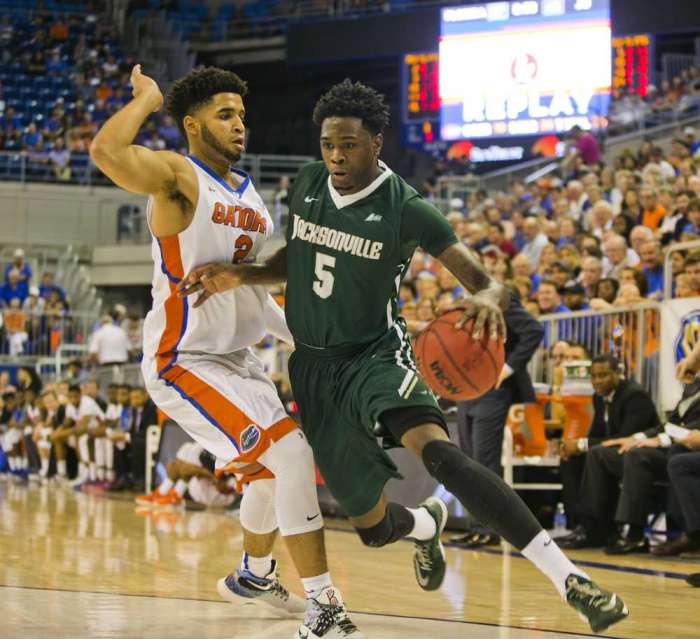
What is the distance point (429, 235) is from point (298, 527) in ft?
3.80

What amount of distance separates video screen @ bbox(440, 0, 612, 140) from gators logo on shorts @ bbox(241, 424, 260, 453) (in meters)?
15.3

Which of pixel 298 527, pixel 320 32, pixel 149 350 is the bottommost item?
pixel 298 527

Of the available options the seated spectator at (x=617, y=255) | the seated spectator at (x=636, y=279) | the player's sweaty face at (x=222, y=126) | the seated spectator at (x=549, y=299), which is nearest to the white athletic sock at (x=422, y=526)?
the player's sweaty face at (x=222, y=126)

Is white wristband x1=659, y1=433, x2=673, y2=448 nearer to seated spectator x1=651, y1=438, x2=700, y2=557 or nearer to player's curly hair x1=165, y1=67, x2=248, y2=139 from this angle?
seated spectator x1=651, y1=438, x2=700, y2=557

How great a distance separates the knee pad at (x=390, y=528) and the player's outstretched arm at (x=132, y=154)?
149cm

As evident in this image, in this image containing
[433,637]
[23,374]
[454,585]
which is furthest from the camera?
[23,374]

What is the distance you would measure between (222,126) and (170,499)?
7.75 meters

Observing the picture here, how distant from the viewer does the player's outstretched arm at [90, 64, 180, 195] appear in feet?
13.6

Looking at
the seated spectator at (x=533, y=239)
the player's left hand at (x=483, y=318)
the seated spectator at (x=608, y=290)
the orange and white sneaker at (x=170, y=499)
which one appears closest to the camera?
the player's left hand at (x=483, y=318)

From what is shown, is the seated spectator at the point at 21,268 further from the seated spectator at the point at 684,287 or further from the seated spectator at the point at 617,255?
the seated spectator at the point at 684,287

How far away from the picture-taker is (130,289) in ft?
79.6

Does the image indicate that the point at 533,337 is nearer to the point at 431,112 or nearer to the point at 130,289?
the point at 431,112

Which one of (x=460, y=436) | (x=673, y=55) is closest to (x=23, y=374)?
(x=460, y=436)

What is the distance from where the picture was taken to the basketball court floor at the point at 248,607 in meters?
4.41
